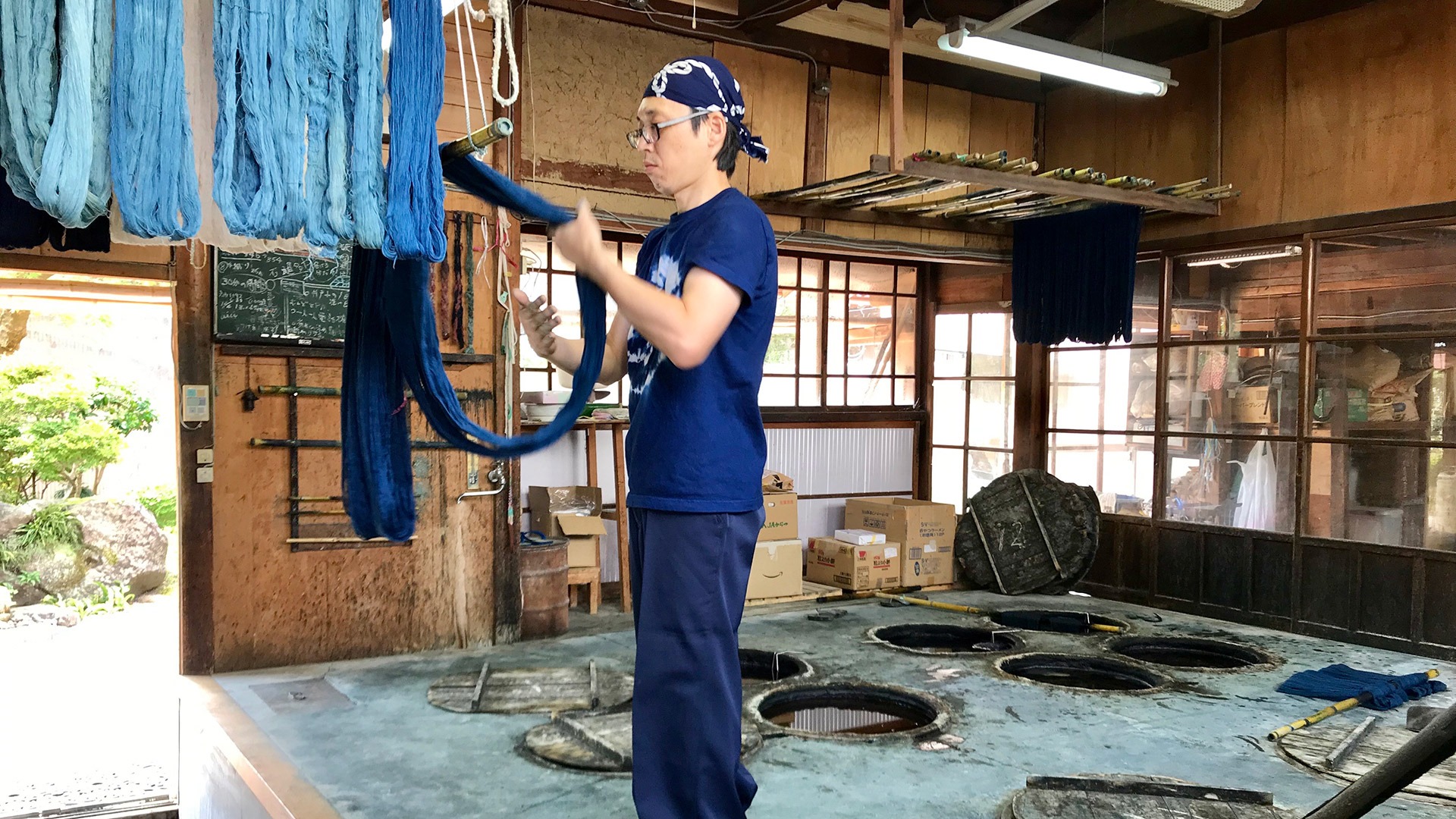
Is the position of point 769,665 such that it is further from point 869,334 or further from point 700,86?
point 700,86

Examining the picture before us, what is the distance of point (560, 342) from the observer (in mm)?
2363

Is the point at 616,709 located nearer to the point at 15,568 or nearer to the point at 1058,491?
the point at 1058,491

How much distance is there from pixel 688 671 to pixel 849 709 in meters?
2.94

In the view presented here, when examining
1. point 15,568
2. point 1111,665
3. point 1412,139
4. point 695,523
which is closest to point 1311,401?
point 1412,139

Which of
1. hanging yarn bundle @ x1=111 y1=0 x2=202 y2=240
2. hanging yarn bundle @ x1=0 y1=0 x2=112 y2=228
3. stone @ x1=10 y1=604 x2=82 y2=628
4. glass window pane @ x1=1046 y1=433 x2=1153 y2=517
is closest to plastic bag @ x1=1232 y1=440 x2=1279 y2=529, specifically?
glass window pane @ x1=1046 y1=433 x2=1153 y2=517

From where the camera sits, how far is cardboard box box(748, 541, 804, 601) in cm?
686

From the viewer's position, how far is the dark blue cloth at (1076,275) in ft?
22.8

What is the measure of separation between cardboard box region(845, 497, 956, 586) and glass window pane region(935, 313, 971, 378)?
124cm

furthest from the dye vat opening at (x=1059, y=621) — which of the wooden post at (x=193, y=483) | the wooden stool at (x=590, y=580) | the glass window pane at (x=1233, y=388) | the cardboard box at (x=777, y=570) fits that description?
the wooden post at (x=193, y=483)

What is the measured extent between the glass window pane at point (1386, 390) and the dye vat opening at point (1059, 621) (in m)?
1.74

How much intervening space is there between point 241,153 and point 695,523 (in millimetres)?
1129

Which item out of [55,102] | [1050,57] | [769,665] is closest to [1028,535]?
[769,665]

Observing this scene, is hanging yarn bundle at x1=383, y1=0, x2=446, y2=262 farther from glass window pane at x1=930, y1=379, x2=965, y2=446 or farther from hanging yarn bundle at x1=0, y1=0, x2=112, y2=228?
glass window pane at x1=930, y1=379, x2=965, y2=446

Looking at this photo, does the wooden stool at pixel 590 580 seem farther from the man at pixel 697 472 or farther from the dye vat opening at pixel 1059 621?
the man at pixel 697 472
